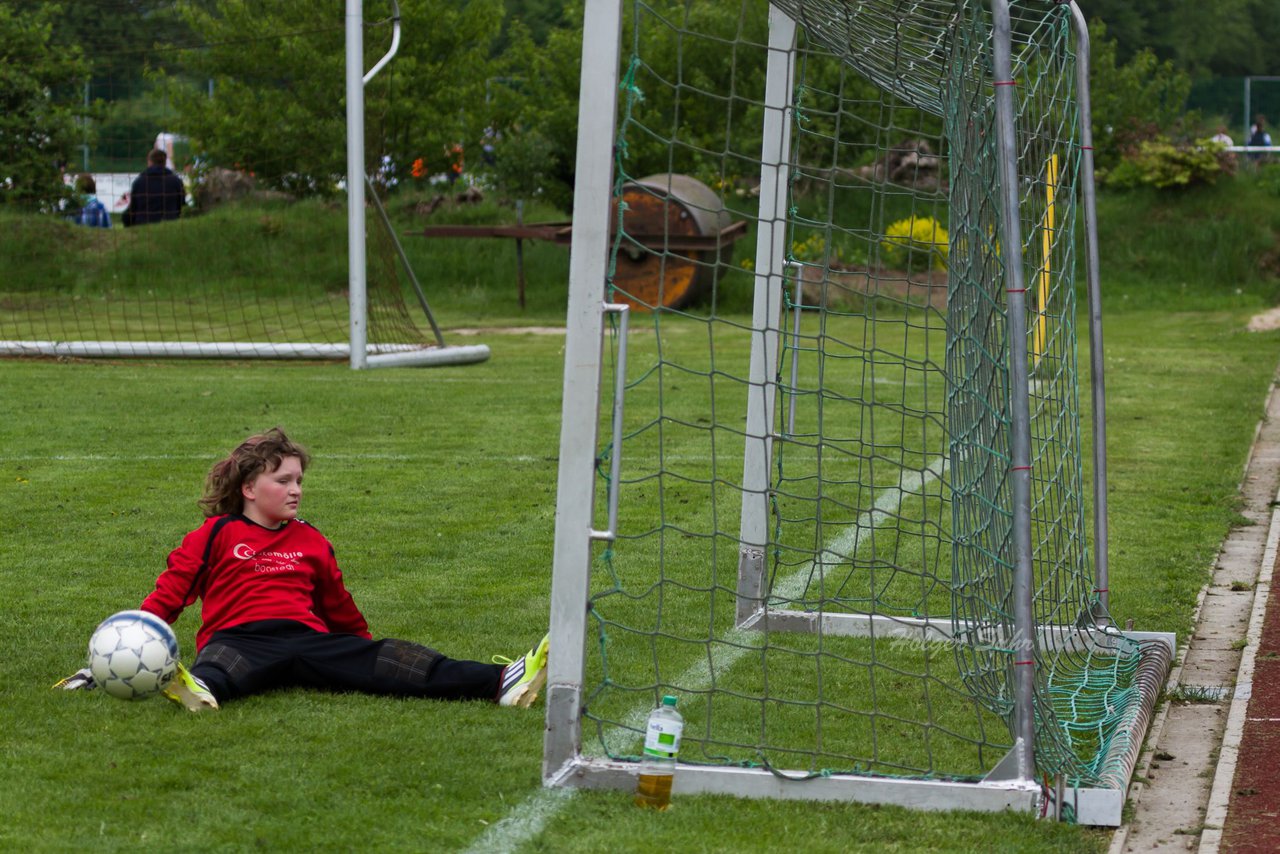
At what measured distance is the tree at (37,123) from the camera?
18.3 meters

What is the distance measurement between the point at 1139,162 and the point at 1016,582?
2510 centimetres

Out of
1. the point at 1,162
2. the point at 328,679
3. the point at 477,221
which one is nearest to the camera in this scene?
the point at 328,679

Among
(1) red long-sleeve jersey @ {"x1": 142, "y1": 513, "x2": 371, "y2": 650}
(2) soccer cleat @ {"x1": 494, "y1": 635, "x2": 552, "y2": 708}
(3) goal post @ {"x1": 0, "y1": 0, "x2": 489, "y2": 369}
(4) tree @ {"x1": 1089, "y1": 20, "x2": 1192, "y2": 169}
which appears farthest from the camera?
(4) tree @ {"x1": 1089, "y1": 20, "x2": 1192, "y2": 169}

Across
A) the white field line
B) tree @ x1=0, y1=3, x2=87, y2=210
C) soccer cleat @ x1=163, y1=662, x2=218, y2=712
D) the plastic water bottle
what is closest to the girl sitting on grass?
soccer cleat @ x1=163, y1=662, x2=218, y2=712

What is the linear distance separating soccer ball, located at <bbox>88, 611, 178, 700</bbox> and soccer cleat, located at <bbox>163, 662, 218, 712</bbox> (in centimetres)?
2

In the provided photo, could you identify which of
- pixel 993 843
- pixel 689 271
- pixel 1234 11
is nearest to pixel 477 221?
pixel 689 271

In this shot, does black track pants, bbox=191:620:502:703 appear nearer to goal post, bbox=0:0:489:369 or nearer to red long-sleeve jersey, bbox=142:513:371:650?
red long-sleeve jersey, bbox=142:513:371:650

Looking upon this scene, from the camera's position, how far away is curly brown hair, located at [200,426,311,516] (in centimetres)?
507

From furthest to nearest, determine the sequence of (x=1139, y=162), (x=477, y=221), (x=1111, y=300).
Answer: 1. (x=477, y=221)
2. (x=1139, y=162)
3. (x=1111, y=300)

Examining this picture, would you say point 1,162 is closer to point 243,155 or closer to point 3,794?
point 243,155

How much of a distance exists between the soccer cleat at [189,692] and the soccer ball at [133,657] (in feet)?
0.07

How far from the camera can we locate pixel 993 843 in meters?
3.80

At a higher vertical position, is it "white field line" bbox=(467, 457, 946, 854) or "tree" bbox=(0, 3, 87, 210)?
"tree" bbox=(0, 3, 87, 210)

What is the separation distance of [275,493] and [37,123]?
1570 centimetres
